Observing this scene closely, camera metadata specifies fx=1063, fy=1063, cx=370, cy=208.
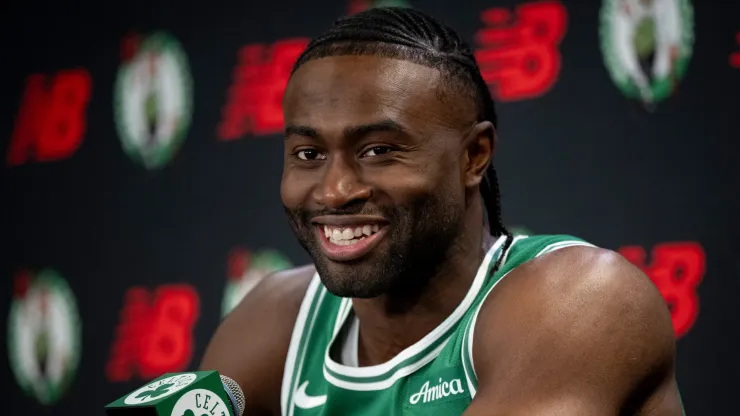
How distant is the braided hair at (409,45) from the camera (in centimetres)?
192

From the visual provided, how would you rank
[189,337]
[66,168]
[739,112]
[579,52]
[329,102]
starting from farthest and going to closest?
[66,168] → [189,337] → [579,52] → [739,112] → [329,102]

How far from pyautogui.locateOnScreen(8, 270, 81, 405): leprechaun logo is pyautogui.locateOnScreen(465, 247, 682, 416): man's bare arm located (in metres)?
2.40

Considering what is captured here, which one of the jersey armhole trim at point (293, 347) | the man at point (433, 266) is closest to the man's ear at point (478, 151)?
the man at point (433, 266)

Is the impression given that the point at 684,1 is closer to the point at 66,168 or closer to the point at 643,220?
the point at 643,220

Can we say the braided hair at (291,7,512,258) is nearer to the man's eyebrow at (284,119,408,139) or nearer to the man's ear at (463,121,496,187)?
the man's ear at (463,121,496,187)

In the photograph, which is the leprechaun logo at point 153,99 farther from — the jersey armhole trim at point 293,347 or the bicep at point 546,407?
the bicep at point 546,407

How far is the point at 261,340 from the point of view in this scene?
2.24 metres

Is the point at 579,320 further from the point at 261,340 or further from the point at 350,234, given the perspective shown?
the point at 261,340

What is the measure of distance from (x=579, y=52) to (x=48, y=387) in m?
2.25

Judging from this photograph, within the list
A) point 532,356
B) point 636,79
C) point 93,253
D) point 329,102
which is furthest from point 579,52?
point 93,253

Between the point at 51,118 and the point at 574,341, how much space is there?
2.78m

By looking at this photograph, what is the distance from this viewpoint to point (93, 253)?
12.7 feet

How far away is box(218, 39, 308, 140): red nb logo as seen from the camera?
353cm

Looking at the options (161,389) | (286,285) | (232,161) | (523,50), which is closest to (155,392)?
(161,389)
